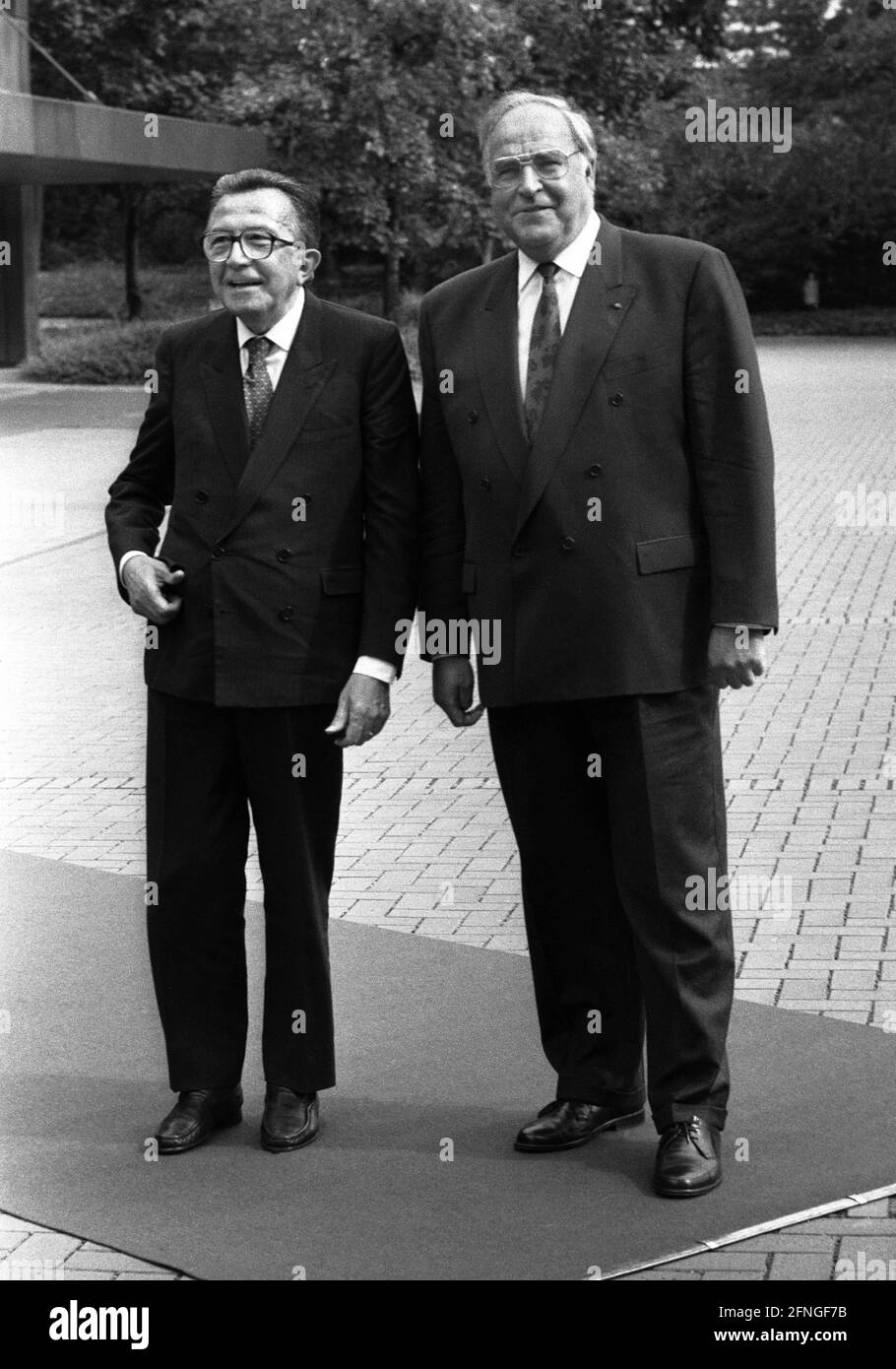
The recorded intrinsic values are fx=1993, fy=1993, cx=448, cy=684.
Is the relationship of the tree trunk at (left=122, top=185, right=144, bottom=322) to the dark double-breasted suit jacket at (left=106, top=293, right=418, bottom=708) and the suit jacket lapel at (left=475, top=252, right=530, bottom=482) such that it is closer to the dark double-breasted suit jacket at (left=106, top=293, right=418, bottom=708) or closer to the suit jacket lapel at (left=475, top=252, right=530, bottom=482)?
the dark double-breasted suit jacket at (left=106, top=293, right=418, bottom=708)

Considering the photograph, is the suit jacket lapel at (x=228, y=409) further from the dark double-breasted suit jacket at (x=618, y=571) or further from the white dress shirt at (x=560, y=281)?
the white dress shirt at (x=560, y=281)

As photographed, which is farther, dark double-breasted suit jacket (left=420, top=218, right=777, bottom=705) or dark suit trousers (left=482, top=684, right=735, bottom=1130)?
dark suit trousers (left=482, top=684, right=735, bottom=1130)

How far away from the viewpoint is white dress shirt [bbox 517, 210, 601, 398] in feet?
13.5

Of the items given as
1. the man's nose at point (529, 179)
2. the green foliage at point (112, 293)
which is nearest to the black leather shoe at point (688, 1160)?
the man's nose at point (529, 179)

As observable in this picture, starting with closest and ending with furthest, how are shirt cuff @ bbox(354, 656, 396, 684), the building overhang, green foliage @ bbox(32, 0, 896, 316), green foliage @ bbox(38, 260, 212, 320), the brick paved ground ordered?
1. shirt cuff @ bbox(354, 656, 396, 684)
2. the brick paved ground
3. the building overhang
4. green foliage @ bbox(32, 0, 896, 316)
5. green foliage @ bbox(38, 260, 212, 320)

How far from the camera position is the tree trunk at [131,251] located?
136 feet

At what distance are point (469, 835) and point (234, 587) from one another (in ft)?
9.76

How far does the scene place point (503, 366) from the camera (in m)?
4.13

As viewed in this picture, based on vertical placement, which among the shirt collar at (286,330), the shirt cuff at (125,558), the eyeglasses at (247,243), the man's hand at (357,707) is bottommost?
the man's hand at (357,707)

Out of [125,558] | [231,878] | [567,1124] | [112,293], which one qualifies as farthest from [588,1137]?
[112,293]

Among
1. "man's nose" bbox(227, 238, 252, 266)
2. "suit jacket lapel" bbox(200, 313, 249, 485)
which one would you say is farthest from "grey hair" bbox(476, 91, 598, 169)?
"suit jacket lapel" bbox(200, 313, 249, 485)

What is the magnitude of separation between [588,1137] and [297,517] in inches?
58.6

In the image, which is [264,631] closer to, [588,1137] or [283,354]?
[283,354]

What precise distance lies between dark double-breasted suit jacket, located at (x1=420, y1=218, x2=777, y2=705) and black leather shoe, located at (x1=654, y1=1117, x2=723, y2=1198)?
3.04ft
